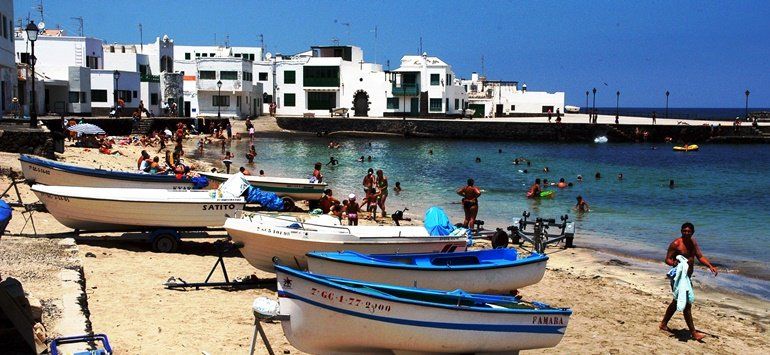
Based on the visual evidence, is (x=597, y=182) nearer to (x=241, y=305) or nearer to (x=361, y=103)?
(x=241, y=305)

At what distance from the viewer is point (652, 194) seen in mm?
35156

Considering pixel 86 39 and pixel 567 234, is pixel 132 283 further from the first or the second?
pixel 86 39

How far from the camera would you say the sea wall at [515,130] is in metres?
71.2

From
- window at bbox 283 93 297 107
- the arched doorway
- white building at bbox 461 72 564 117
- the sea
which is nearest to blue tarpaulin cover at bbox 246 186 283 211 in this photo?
the sea

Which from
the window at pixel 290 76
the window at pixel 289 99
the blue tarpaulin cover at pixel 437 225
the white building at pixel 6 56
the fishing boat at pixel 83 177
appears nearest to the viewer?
the blue tarpaulin cover at pixel 437 225

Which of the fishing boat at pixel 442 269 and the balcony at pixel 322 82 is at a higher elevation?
the balcony at pixel 322 82

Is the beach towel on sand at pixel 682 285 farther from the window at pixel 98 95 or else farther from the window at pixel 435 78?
the window at pixel 435 78

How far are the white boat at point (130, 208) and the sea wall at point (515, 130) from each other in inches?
2214

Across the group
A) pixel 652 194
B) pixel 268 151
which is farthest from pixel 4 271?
pixel 268 151

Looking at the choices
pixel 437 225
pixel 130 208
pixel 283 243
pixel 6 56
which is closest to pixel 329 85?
pixel 6 56

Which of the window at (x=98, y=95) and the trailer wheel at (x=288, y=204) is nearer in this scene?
A: the trailer wheel at (x=288, y=204)

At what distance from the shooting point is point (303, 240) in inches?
493

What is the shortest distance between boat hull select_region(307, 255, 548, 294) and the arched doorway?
65.8 m

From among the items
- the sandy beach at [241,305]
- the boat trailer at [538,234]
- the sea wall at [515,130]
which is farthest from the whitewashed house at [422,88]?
the sandy beach at [241,305]
